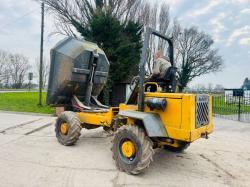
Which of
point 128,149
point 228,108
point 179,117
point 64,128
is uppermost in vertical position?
point 179,117

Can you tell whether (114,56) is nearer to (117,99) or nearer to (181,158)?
(117,99)

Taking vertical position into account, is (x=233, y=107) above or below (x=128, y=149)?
above

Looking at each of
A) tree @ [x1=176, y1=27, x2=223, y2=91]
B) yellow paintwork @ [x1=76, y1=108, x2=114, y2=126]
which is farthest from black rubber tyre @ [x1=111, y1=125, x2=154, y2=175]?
tree @ [x1=176, y1=27, x2=223, y2=91]

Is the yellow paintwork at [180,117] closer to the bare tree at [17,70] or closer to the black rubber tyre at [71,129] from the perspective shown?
the black rubber tyre at [71,129]

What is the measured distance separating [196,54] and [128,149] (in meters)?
34.3

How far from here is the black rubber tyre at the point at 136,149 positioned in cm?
436

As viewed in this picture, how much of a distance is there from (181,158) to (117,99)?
10.1 meters

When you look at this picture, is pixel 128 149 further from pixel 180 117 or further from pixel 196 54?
pixel 196 54

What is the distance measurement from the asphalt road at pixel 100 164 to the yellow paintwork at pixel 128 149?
336 millimetres

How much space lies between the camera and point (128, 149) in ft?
15.3

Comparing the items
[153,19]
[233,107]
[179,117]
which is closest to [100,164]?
[179,117]

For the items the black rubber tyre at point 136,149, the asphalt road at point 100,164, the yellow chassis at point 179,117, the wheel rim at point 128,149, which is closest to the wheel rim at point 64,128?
the asphalt road at point 100,164

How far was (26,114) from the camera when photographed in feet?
40.9

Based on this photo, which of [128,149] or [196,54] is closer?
[128,149]
